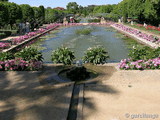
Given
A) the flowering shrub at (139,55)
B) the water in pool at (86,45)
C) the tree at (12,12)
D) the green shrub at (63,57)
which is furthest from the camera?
the tree at (12,12)

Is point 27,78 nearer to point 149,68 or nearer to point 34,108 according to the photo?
point 34,108

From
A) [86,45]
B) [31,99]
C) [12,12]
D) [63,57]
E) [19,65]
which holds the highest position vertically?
[12,12]

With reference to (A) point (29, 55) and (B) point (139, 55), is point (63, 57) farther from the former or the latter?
(B) point (139, 55)

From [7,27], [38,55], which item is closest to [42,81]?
[38,55]

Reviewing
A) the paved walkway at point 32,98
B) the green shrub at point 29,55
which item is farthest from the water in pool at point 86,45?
the paved walkway at point 32,98

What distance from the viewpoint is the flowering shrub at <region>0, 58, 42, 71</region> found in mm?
8383

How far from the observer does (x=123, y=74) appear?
761 centimetres

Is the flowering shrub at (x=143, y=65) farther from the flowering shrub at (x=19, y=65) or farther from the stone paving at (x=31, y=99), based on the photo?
the flowering shrub at (x=19, y=65)

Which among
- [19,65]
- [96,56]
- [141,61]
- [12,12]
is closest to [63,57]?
[96,56]

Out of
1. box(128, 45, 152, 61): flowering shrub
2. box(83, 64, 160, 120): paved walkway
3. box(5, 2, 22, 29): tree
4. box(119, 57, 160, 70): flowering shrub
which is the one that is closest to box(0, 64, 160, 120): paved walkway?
box(83, 64, 160, 120): paved walkway

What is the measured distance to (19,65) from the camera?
8406 millimetres

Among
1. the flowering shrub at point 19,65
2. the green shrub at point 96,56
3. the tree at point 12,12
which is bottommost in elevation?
the flowering shrub at point 19,65

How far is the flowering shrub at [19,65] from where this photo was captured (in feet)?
27.5

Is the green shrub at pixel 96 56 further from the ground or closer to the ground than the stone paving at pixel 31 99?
further from the ground
